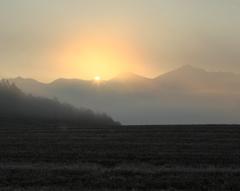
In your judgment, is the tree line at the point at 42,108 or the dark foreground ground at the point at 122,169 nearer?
the dark foreground ground at the point at 122,169

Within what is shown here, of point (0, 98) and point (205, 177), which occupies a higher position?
point (0, 98)

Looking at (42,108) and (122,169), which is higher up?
(42,108)

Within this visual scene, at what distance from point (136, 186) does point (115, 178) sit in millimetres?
1262

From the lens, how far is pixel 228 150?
17.4 meters

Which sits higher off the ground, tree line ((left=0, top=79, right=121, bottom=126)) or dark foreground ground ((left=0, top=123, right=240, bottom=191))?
tree line ((left=0, top=79, right=121, bottom=126))

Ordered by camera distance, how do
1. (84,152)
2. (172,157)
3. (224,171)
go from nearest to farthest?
(224,171)
(172,157)
(84,152)

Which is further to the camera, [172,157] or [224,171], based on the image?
[172,157]

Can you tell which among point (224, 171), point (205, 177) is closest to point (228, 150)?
point (224, 171)

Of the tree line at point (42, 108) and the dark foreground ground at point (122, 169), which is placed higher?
the tree line at point (42, 108)

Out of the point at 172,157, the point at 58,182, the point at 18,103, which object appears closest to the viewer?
the point at 58,182

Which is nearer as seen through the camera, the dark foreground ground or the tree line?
the dark foreground ground

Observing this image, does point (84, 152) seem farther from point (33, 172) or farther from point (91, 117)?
point (91, 117)

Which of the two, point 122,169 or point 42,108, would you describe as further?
point 42,108

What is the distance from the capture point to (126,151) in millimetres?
16969
